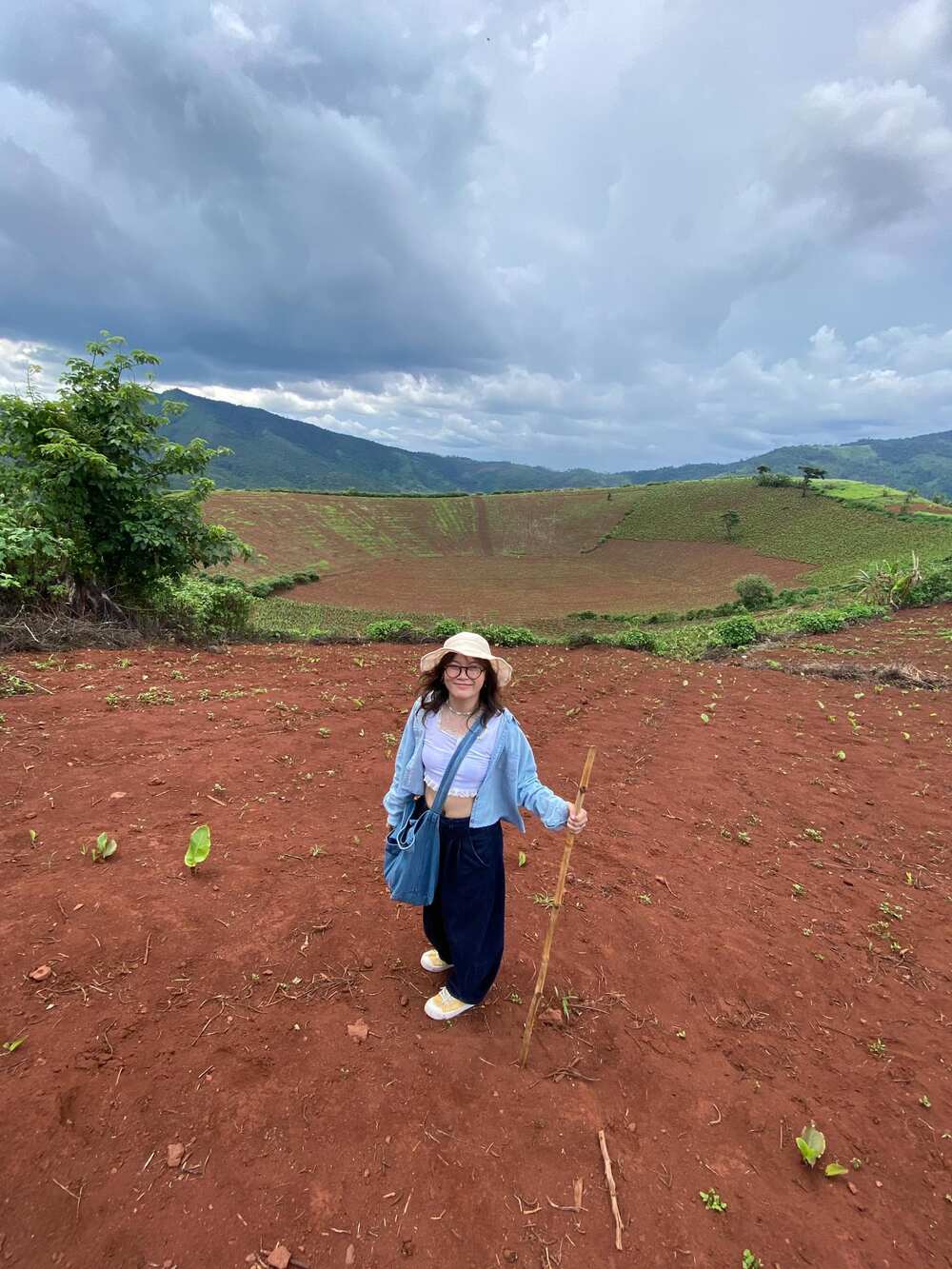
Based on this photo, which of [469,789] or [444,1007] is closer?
[469,789]

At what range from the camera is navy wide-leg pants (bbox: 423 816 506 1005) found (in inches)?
102

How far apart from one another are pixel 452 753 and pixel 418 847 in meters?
0.46

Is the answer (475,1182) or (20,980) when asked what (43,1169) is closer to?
(20,980)

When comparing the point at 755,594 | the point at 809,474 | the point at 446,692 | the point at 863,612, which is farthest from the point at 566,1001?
the point at 809,474

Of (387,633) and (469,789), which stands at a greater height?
(469,789)

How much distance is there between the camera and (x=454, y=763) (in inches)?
99.0

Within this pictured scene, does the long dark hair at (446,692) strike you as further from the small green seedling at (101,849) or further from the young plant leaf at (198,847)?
the small green seedling at (101,849)

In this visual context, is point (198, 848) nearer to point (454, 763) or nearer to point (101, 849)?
point (101, 849)

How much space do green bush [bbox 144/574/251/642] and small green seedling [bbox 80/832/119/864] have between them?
6.91 m

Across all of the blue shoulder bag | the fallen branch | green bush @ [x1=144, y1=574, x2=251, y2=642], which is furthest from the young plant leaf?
green bush @ [x1=144, y1=574, x2=251, y2=642]

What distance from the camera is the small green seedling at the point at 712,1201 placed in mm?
2049

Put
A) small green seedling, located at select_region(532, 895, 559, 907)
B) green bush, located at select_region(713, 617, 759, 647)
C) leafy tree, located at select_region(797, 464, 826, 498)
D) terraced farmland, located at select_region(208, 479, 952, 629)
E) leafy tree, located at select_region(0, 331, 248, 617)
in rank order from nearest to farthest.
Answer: small green seedling, located at select_region(532, 895, 559, 907) → leafy tree, located at select_region(0, 331, 248, 617) → green bush, located at select_region(713, 617, 759, 647) → terraced farmland, located at select_region(208, 479, 952, 629) → leafy tree, located at select_region(797, 464, 826, 498)

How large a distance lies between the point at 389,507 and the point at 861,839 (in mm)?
70101

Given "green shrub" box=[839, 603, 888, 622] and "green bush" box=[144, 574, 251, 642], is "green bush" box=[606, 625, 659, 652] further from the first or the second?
"green bush" box=[144, 574, 251, 642]
